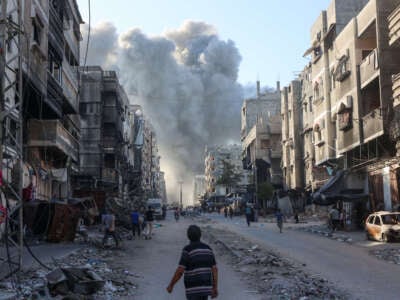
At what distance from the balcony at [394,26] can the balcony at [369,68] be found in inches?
91.9

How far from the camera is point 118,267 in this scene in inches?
583

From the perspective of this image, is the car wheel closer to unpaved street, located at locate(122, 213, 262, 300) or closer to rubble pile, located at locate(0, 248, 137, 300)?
unpaved street, located at locate(122, 213, 262, 300)

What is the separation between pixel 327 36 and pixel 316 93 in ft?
17.7

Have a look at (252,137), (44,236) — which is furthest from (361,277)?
(252,137)

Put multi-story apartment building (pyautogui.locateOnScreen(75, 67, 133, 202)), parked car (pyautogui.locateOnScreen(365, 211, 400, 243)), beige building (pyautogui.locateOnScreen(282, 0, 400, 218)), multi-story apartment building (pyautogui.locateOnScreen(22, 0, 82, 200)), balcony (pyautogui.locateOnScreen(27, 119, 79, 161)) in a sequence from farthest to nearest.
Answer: multi-story apartment building (pyautogui.locateOnScreen(75, 67, 133, 202)) < beige building (pyautogui.locateOnScreen(282, 0, 400, 218)) < balcony (pyautogui.locateOnScreen(27, 119, 79, 161)) < multi-story apartment building (pyautogui.locateOnScreen(22, 0, 82, 200)) < parked car (pyautogui.locateOnScreen(365, 211, 400, 243))

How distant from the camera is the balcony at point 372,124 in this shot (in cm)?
2773

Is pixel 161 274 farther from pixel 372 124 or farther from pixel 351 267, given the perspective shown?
pixel 372 124

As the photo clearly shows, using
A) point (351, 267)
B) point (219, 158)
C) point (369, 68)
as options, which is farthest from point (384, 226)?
point (219, 158)

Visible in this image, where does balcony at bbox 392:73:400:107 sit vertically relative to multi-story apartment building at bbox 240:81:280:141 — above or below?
below

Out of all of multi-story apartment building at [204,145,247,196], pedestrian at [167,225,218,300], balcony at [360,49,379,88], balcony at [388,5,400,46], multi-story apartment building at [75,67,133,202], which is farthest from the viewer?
multi-story apartment building at [204,145,247,196]

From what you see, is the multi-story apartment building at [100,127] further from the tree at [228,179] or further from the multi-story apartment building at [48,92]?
the tree at [228,179]

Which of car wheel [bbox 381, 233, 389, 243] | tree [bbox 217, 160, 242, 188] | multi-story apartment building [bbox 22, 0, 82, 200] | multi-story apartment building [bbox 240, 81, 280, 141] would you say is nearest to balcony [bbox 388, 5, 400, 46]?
car wheel [bbox 381, 233, 389, 243]

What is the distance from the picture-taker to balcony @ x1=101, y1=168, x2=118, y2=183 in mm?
53578

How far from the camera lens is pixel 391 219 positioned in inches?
899
